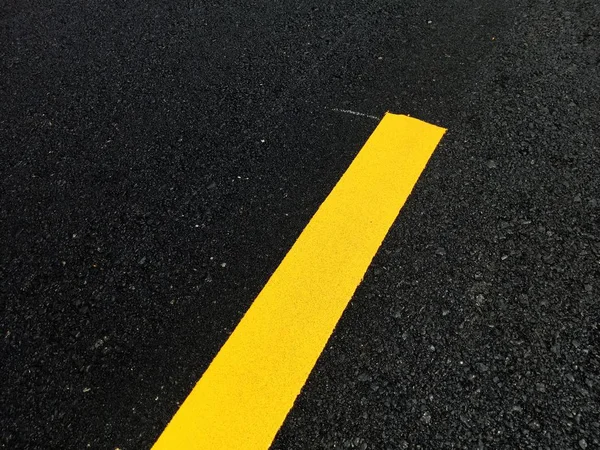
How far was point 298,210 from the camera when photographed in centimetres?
182

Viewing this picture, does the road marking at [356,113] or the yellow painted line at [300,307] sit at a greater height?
the road marking at [356,113]

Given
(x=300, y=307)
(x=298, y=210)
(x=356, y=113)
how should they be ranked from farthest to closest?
(x=356, y=113) < (x=298, y=210) < (x=300, y=307)

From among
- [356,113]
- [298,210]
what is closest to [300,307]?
[298,210]

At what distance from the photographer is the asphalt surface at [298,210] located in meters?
1.40

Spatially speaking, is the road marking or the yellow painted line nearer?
the yellow painted line

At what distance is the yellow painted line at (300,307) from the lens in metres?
1.37

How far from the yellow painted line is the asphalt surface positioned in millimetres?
40

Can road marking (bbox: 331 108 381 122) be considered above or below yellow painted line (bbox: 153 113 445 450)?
above

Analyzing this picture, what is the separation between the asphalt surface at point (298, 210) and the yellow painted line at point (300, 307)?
0.04m

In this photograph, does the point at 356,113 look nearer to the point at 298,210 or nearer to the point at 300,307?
the point at 298,210

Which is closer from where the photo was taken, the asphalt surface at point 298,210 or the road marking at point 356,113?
the asphalt surface at point 298,210

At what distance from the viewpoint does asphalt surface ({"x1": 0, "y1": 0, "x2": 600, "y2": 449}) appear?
140 cm

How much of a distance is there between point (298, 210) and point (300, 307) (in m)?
0.37

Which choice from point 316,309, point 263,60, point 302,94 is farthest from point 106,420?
point 263,60
